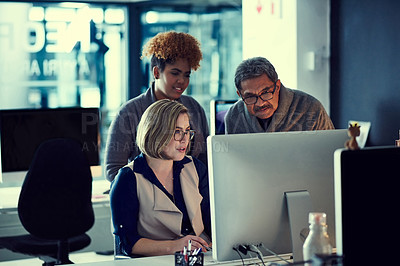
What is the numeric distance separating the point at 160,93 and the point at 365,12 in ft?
5.92

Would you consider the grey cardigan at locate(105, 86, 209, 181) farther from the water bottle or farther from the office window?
the office window

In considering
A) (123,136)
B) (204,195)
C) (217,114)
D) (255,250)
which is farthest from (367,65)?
(255,250)

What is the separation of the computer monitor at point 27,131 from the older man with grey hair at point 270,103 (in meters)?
1.39

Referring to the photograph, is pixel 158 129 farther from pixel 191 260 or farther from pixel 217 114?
pixel 217 114

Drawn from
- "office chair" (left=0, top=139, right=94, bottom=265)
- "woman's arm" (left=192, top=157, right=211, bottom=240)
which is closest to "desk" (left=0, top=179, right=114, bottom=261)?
"office chair" (left=0, top=139, right=94, bottom=265)

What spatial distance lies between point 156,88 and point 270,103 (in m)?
0.67

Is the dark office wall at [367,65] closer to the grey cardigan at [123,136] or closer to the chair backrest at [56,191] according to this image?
the grey cardigan at [123,136]

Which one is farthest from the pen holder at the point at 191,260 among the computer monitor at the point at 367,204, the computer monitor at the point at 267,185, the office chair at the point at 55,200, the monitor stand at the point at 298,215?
the office chair at the point at 55,200

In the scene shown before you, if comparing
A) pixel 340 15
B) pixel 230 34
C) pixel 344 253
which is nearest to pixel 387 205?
pixel 344 253

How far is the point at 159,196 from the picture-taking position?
6.82 ft

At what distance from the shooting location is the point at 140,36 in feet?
17.9

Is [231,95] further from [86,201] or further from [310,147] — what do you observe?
[310,147]

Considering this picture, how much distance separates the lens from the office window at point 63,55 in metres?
5.43

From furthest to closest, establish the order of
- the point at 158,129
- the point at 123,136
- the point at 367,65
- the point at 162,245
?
the point at 367,65, the point at 123,136, the point at 158,129, the point at 162,245
